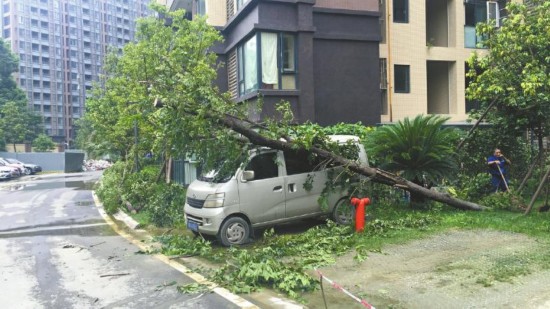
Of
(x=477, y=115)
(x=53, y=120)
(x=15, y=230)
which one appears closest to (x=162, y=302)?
(x=15, y=230)

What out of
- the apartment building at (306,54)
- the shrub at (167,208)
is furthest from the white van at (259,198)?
the apartment building at (306,54)

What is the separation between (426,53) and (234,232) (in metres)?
16.2

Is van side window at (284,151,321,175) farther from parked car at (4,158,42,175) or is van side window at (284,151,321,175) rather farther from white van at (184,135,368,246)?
parked car at (4,158,42,175)

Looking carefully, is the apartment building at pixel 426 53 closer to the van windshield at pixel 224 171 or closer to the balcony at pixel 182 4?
the balcony at pixel 182 4

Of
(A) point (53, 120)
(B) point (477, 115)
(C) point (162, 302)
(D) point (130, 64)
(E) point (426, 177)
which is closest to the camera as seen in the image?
(C) point (162, 302)

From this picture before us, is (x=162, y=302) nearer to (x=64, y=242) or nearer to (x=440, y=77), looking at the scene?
(x=64, y=242)

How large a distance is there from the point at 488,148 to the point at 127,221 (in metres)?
9.62

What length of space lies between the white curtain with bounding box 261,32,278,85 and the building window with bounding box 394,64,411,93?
24.1ft

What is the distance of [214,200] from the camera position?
28.2 ft

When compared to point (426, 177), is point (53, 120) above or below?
above

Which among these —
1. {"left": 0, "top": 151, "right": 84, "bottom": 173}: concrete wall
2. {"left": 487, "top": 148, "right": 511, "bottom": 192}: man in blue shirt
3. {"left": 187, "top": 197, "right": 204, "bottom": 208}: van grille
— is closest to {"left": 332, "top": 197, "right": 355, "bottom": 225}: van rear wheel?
{"left": 187, "top": 197, "right": 204, "bottom": 208}: van grille

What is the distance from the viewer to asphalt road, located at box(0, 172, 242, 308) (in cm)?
591

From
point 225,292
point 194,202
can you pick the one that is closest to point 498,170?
point 194,202

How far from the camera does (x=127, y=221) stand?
12.4 m
